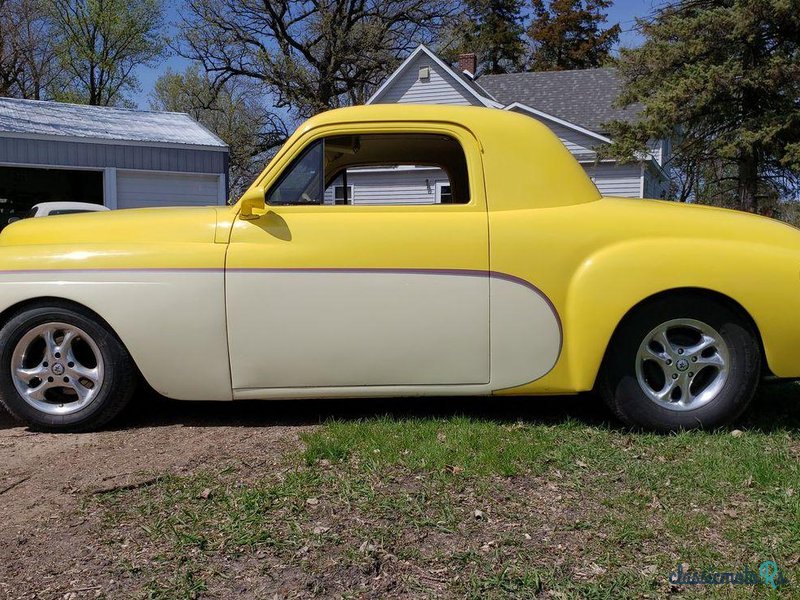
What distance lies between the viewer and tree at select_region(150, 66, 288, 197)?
35.6 m

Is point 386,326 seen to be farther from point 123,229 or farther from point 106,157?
point 106,157

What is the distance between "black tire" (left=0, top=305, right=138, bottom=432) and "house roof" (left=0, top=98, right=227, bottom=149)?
13106mm

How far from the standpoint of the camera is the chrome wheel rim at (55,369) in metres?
3.74

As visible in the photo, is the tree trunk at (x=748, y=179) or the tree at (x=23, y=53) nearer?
the tree trunk at (x=748, y=179)

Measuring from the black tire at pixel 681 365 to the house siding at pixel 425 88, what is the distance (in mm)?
20307

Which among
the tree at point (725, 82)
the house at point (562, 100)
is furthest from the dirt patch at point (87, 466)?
the tree at point (725, 82)

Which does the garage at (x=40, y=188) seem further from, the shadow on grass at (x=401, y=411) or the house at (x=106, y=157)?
the shadow on grass at (x=401, y=411)

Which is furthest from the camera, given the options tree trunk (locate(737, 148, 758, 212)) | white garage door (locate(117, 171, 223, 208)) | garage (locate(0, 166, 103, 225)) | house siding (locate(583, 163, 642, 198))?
house siding (locate(583, 163, 642, 198))

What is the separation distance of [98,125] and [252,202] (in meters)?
15.0

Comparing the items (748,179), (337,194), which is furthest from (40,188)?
(748,179)

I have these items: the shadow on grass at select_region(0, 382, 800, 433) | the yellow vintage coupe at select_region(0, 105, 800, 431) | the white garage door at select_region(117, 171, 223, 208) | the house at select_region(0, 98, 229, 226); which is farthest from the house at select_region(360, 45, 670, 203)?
the yellow vintage coupe at select_region(0, 105, 800, 431)

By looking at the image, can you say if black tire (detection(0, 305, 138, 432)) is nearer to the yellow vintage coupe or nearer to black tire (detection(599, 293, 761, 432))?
the yellow vintage coupe

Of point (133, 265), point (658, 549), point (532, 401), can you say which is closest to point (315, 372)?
point (133, 265)

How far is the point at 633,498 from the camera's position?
2.95 metres
